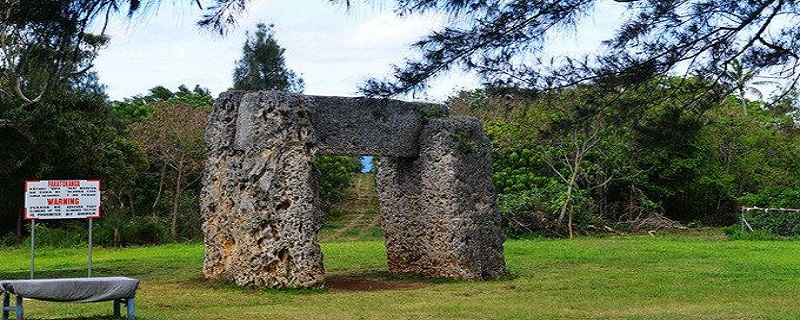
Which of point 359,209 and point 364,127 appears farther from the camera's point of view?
point 359,209

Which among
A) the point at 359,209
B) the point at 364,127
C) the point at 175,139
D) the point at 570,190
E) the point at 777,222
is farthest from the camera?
the point at 359,209

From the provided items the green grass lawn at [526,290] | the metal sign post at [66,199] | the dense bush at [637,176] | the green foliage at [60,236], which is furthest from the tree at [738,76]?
the green foliage at [60,236]

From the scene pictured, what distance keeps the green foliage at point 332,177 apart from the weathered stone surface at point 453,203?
15518 mm

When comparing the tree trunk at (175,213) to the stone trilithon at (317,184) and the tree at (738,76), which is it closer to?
the stone trilithon at (317,184)

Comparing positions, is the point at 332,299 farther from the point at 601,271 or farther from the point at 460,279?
the point at 601,271

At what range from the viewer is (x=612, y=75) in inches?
293

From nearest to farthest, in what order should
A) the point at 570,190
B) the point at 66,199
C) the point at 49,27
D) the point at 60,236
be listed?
1. the point at 49,27
2. the point at 66,199
3. the point at 60,236
4. the point at 570,190

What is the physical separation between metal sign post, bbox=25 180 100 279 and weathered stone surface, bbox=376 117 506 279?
13.9ft

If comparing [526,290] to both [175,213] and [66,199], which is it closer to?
[66,199]

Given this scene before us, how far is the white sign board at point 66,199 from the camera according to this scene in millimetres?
14266

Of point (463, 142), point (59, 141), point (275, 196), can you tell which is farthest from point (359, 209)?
point (463, 142)

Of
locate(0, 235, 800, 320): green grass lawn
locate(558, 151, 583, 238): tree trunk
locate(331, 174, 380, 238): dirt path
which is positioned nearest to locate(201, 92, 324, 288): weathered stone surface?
locate(0, 235, 800, 320): green grass lawn

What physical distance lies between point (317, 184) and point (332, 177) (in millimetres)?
17530

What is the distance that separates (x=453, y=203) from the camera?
49.2 ft
